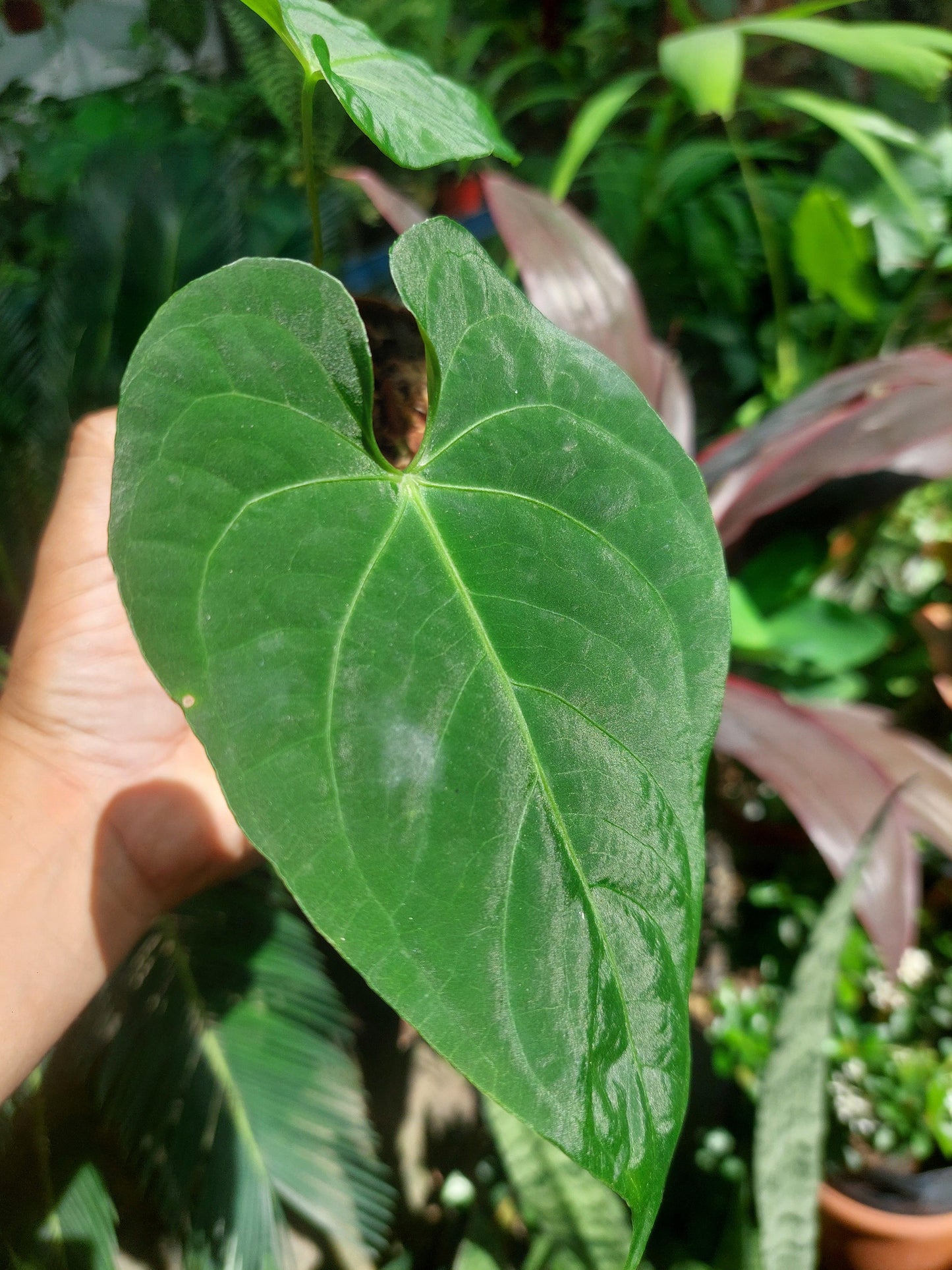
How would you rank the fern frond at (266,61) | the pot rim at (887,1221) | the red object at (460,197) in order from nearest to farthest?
the pot rim at (887,1221) < the fern frond at (266,61) < the red object at (460,197)

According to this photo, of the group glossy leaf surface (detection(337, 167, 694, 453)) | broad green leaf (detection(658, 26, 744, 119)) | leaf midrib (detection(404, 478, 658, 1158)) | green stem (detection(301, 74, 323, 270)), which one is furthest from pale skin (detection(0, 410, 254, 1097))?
broad green leaf (detection(658, 26, 744, 119))

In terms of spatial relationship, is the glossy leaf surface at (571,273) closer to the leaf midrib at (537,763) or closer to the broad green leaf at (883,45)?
the broad green leaf at (883,45)

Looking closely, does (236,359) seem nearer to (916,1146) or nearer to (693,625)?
(693,625)

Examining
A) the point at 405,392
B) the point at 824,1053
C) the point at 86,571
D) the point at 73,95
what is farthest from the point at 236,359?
the point at 73,95

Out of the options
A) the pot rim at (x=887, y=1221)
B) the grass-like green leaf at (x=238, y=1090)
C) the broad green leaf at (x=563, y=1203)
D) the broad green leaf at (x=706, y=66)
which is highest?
the broad green leaf at (x=706, y=66)

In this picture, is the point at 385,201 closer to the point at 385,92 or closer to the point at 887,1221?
the point at 385,92

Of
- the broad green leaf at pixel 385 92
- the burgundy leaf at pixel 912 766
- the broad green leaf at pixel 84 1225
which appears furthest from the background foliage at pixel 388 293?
the broad green leaf at pixel 385 92
